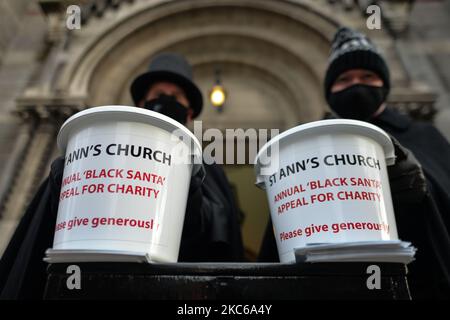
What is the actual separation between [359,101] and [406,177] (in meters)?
0.78

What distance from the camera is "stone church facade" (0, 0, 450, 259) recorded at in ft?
12.5

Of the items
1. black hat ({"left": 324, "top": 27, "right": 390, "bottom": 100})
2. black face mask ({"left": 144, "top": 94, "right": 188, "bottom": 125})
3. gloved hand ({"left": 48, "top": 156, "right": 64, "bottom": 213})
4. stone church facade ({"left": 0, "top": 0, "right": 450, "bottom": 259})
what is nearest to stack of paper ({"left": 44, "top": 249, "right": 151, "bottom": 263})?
gloved hand ({"left": 48, "top": 156, "right": 64, "bottom": 213})

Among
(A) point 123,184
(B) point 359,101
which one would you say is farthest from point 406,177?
(A) point 123,184

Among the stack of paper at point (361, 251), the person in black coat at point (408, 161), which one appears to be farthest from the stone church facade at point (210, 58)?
the stack of paper at point (361, 251)

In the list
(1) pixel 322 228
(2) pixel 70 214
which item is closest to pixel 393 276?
(1) pixel 322 228

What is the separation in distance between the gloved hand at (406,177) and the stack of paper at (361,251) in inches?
16.1

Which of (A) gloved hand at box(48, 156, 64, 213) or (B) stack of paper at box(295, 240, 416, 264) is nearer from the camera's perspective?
(B) stack of paper at box(295, 240, 416, 264)

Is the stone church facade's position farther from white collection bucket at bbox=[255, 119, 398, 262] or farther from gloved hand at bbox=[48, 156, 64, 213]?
white collection bucket at bbox=[255, 119, 398, 262]

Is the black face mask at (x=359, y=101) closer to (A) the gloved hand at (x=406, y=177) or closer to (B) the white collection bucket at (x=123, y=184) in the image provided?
(A) the gloved hand at (x=406, y=177)

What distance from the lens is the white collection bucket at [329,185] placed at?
97 cm

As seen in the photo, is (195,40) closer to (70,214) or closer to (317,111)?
(317,111)

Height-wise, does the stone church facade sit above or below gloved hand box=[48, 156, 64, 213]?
above

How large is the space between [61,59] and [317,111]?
318 cm
